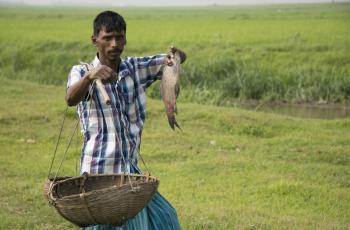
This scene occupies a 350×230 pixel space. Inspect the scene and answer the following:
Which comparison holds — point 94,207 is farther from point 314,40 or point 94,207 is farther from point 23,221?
point 314,40

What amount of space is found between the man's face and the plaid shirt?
3.3 inches

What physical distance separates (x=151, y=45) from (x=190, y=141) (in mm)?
17158

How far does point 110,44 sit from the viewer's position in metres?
3.64

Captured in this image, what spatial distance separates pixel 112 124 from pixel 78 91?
290 millimetres

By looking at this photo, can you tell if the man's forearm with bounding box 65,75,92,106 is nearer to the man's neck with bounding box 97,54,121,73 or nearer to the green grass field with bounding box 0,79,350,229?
the man's neck with bounding box 97,54,121,73

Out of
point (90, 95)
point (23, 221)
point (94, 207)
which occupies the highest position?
point (90, 95)

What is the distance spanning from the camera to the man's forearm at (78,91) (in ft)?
11.2

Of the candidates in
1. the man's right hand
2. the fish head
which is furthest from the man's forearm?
the fish head

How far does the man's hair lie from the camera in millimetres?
3641

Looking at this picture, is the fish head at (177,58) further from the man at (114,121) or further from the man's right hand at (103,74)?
the man's right hand at (103,74)

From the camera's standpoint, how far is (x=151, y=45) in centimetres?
2623

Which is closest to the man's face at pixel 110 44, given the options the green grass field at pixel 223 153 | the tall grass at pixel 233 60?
the green grass field at pixel 223 153

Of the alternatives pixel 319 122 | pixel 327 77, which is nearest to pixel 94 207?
pixel 319 122

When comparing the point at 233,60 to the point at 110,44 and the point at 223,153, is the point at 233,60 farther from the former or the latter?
the point at 110,44
